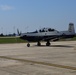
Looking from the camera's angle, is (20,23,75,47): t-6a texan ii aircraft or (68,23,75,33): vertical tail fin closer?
(20,23,75,47): t-6a texan ii aircraft

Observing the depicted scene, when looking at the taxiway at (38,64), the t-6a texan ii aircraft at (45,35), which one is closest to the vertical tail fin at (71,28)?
the t-6a texan ii aircraft at (45,35)

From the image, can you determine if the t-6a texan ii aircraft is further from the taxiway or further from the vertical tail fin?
the taxiway

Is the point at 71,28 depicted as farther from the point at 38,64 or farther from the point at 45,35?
the point at 38,64

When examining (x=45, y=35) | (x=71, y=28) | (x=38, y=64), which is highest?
(x=71, y=28)

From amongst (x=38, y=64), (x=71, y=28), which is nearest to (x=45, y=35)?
(x=71, y=28)

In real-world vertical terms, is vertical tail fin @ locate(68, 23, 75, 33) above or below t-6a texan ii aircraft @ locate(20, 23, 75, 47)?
above

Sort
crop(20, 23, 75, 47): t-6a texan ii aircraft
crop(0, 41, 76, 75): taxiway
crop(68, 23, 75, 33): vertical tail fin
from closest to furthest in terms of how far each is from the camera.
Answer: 1. crop(0, 41, 76, 75): taxiway
2. crop(20, 23, 75, 47): t-6a texan ii aircraft
3. crop(68, 23, 75, 33): vertical tail fin

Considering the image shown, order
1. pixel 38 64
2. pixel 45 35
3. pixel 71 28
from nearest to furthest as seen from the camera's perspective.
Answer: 1. pixel 38 64
2. pixel 45 35
3. pixel 71 28

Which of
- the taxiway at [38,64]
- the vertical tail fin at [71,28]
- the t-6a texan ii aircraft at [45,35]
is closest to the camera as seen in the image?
the taxiway at [38,64]

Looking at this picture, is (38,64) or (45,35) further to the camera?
(45,35)

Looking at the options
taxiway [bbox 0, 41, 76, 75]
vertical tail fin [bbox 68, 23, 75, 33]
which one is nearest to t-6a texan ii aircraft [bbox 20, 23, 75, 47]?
vertical tail fin [bbox 68, 23, 75, 33]

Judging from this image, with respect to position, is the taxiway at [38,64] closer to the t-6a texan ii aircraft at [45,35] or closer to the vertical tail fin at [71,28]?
the t-6a texan ii aircraft at [45,35]

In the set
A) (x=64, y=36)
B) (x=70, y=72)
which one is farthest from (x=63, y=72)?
(x=64, y=36)

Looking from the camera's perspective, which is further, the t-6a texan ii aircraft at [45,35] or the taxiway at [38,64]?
the t-6a texan ii aircraft at [45,35]
